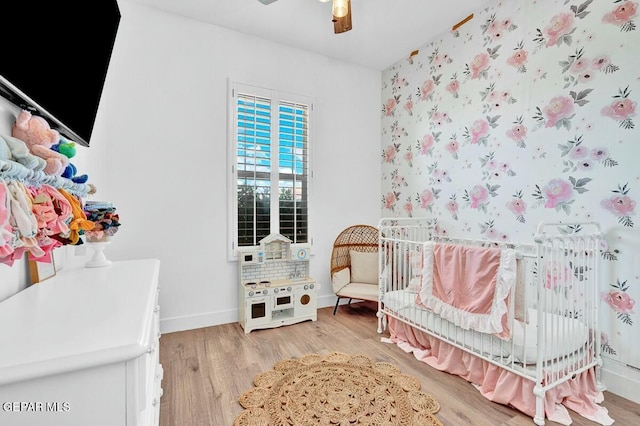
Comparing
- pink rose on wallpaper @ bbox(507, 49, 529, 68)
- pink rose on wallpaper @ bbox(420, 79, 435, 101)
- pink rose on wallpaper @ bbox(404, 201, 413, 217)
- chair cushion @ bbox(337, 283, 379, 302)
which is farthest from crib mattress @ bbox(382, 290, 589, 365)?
pink rose on wallpaper @ bbox(420, 79, 435, 101)

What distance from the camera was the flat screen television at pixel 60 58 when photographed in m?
0.77

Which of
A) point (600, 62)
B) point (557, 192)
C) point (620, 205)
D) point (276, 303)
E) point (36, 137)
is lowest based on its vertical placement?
point (276, 303)

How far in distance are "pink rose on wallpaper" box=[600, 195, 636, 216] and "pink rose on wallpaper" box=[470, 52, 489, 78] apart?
139 cm

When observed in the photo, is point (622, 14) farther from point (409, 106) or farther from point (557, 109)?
point (409, 106)

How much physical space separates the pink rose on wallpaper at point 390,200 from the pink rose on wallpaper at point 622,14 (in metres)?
2.13

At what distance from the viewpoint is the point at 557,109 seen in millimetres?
1988

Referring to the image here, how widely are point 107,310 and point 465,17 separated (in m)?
3.31

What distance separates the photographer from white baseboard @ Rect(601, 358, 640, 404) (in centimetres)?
165

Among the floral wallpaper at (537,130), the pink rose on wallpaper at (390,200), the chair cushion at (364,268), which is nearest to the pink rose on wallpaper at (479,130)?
the floral wallpaper at (537,130)

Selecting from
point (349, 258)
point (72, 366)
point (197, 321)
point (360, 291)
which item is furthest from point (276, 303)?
point (72, 366)

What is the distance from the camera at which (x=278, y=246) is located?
2932 millimetres

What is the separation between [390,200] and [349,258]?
86cm

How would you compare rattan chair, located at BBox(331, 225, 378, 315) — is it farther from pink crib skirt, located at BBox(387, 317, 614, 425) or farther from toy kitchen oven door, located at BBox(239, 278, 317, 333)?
pink crib skirt, located at BBox(387, 317, 614, 425)

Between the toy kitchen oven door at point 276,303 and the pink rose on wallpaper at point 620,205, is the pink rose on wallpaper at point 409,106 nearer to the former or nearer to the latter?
the pink rose on wallpaper at point 620,205
